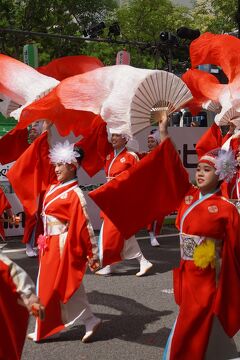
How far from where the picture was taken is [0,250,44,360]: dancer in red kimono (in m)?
2.84

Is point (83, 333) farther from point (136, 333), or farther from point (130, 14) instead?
point (130, 14)

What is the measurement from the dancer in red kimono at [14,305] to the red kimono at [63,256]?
1426 millimetres

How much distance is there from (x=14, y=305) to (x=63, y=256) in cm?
156

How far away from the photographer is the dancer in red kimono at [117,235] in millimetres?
6621

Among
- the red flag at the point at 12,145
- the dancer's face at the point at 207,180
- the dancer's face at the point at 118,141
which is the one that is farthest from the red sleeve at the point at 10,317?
the dancer's face at the point at 118,141

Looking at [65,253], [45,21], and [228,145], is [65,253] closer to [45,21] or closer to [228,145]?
[228,145]

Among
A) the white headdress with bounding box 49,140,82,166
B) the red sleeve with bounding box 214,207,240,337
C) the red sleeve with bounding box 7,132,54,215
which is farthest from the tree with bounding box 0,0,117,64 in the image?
the red sleeve with bounding box 214,207,240,337

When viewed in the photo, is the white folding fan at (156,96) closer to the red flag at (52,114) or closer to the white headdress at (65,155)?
the white headdress at (65,155)

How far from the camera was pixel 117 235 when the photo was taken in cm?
662

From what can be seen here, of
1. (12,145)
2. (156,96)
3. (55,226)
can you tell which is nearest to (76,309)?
(55,226)

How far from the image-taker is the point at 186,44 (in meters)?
17.2

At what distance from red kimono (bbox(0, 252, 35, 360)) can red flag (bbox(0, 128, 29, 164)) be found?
380 centimetres

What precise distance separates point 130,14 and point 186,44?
32.1 feet

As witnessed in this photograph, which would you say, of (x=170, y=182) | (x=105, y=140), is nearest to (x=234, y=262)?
(x=170, y=182)
